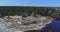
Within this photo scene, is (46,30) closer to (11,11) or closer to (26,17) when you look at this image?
(26,17)

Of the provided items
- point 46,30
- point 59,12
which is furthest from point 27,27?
point 59,12

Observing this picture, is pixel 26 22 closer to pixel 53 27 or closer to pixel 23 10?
pixel 23 10

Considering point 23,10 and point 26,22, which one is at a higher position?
point 23,10

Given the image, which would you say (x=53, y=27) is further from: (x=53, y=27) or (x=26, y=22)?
(x=26, y=22)

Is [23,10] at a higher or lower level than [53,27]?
higher

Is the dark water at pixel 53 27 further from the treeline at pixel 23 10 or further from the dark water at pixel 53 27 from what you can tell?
the treeline at pixel 23 10

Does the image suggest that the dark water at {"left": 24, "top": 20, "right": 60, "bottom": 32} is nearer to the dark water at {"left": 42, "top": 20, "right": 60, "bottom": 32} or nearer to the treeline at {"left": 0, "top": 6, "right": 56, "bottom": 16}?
the dark water at {"left": 42, "top": 20, "right": 60, "bottom": 32}

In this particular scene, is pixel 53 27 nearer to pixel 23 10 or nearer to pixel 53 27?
pixel 53 27

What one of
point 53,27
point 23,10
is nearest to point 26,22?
point 23,10

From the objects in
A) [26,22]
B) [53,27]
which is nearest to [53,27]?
[53,27]
